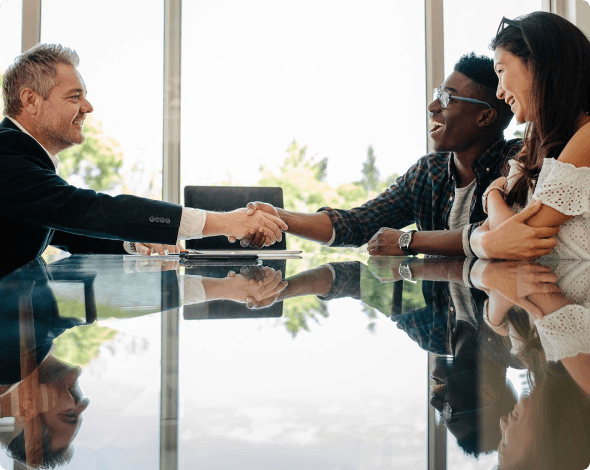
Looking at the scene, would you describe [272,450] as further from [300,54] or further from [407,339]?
[300,54]

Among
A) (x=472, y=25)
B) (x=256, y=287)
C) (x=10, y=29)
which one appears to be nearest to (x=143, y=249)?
(x=256, y=287)

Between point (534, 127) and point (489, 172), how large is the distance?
1.31 feet

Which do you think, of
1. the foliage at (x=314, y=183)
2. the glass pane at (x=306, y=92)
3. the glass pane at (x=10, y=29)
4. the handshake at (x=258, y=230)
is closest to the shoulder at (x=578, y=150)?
the handshake at (x=258, y=230)

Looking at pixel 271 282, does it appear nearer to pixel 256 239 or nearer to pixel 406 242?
pixel 256 239

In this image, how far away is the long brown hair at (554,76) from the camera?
5.22 feet

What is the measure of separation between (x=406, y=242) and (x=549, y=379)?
5.53 feet

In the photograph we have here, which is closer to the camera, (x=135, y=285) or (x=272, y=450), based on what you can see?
(x=272, y=450)

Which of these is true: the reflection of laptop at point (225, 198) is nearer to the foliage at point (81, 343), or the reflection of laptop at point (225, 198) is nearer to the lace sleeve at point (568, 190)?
the lace sleeve at point (568, 190)

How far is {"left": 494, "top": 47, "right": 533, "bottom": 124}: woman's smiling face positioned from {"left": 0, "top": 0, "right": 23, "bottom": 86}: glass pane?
3.57 metres

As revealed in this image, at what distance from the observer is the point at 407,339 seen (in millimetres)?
439

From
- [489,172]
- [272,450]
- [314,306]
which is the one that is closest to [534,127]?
[489,172]

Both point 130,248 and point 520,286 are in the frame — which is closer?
point 520,286

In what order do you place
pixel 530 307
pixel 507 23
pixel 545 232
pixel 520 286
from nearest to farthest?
pixel 530 307
pixel 520 286
pixel 545 232
pixel 507 23

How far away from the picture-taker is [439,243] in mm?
1882
